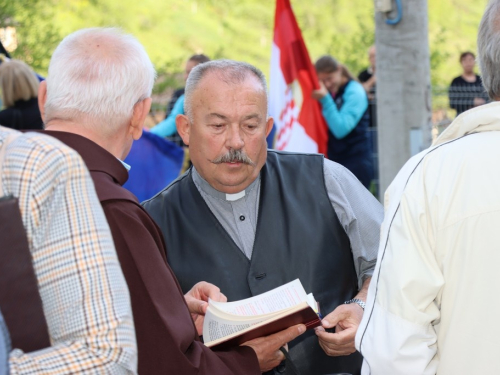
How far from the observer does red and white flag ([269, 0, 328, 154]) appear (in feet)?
21.1

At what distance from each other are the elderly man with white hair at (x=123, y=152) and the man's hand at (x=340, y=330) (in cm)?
66

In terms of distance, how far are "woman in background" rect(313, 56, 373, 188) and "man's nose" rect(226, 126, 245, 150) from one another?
4048 millimetres

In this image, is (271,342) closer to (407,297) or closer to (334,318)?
(334,318)

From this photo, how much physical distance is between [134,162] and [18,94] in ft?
3.55

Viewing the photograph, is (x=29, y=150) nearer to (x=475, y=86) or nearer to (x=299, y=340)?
(x=299, y=340)

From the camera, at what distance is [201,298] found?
2.85 meters

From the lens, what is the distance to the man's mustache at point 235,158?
3.16 m

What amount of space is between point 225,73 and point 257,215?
1.99 feet

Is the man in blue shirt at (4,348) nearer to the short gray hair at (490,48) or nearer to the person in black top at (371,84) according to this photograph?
the short gray hair at (490,48)

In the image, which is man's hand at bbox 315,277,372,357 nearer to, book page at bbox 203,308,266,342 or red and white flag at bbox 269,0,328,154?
book page at bbox 203,308,266,342

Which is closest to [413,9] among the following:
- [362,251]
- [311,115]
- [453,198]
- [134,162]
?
[311,115]

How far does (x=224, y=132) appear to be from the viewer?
10.5 feet

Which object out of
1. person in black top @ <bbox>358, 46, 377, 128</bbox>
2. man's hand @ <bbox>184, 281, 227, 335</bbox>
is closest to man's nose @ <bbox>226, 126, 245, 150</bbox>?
man's hand @ <bbox>184, 281, 227, 335</bbox>

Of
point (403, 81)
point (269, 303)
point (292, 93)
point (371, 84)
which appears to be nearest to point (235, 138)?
point (269, 303)
